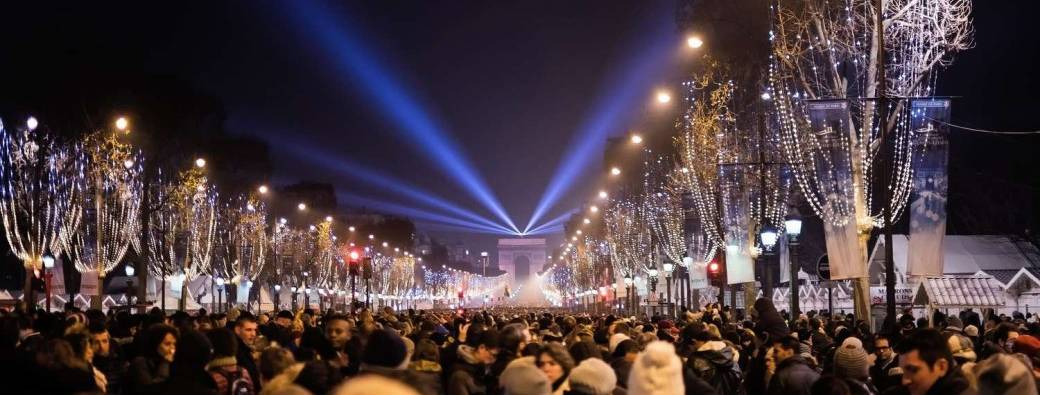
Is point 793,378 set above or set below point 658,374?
below

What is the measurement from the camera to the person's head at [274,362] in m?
9.23

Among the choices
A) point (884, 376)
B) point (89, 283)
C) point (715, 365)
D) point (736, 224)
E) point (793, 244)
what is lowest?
point (884, 376)

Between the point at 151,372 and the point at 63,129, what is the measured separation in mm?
36926

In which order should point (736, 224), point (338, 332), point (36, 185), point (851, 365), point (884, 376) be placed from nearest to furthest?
point (851, 365) < point (884, 376) < point (338, 332) < point (736, 224) < point (36, 185)

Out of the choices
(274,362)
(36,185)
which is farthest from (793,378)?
(36,185)

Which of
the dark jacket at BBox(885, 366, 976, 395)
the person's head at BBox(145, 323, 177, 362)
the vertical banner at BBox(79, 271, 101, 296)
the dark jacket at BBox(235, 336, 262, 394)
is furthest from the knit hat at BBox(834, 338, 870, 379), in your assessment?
the vertical banner at BBox(79, 271, 101, 296)

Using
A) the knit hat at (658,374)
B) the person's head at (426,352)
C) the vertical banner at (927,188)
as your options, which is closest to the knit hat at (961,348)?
the person's head at (426,352)

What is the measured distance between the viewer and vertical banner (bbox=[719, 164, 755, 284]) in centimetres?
3878

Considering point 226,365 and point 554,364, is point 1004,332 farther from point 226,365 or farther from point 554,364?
point 226,365

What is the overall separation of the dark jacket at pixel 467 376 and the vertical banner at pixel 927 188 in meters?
18.7

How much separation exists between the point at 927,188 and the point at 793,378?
1977 centimetres

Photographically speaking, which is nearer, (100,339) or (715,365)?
(715,365)

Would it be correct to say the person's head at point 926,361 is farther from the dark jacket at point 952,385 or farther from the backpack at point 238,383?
the backpack at point 238,383

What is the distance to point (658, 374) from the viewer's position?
265 inches
